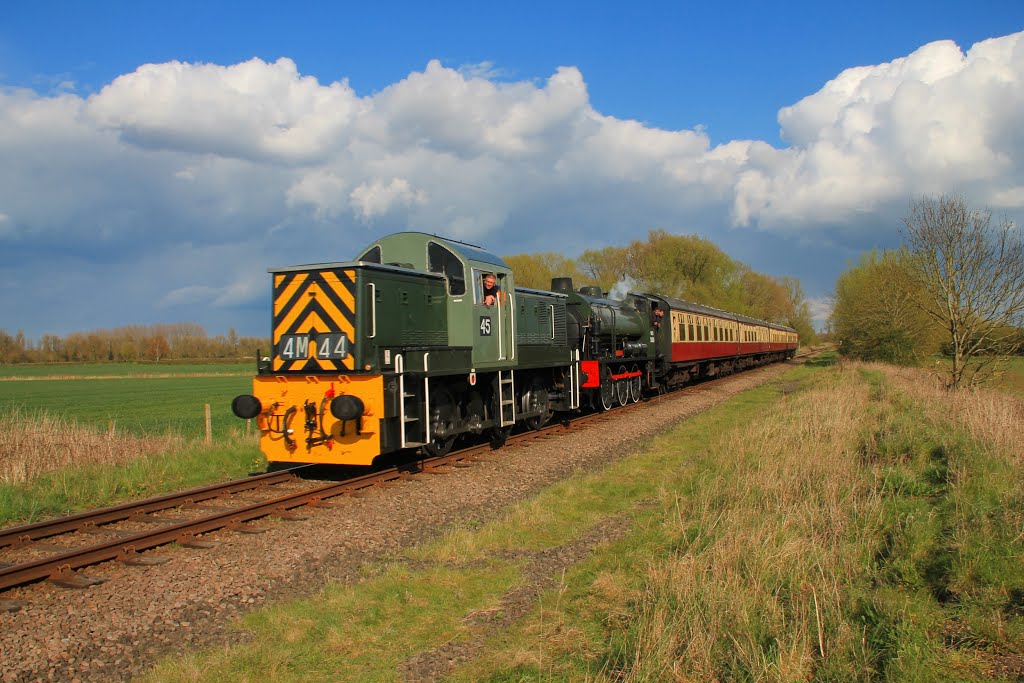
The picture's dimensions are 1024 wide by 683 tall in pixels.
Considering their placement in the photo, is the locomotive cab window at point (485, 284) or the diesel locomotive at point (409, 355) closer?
the diesel locomotive at point (409, 355)

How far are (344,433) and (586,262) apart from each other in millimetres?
51832

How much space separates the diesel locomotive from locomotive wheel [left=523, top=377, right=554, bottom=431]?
0.09 ft

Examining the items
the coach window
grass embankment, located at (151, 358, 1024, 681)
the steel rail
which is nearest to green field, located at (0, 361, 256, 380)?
the coach window

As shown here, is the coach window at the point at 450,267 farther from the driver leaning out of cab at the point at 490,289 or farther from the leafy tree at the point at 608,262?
the leafy tree at the point at 608,262

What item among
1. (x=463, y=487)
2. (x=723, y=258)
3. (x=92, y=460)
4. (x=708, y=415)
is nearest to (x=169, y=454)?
(x=92, y=460)

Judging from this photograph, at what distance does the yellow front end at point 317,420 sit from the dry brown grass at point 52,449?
3670 mm

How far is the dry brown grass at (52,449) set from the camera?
1027 cm

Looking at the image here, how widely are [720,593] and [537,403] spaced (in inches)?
414

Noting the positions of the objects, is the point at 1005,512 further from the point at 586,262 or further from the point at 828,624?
→ the point at 586,262

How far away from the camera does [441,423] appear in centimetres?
1112

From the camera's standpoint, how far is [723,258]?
60188mm

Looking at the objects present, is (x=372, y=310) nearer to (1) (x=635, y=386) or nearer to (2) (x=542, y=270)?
(1) (x=635, y=386)

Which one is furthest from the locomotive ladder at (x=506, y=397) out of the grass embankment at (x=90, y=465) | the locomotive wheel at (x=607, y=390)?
the locomotive wheel at (x=607, y=390)

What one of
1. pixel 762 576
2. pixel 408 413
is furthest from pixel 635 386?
pixel 762 576
